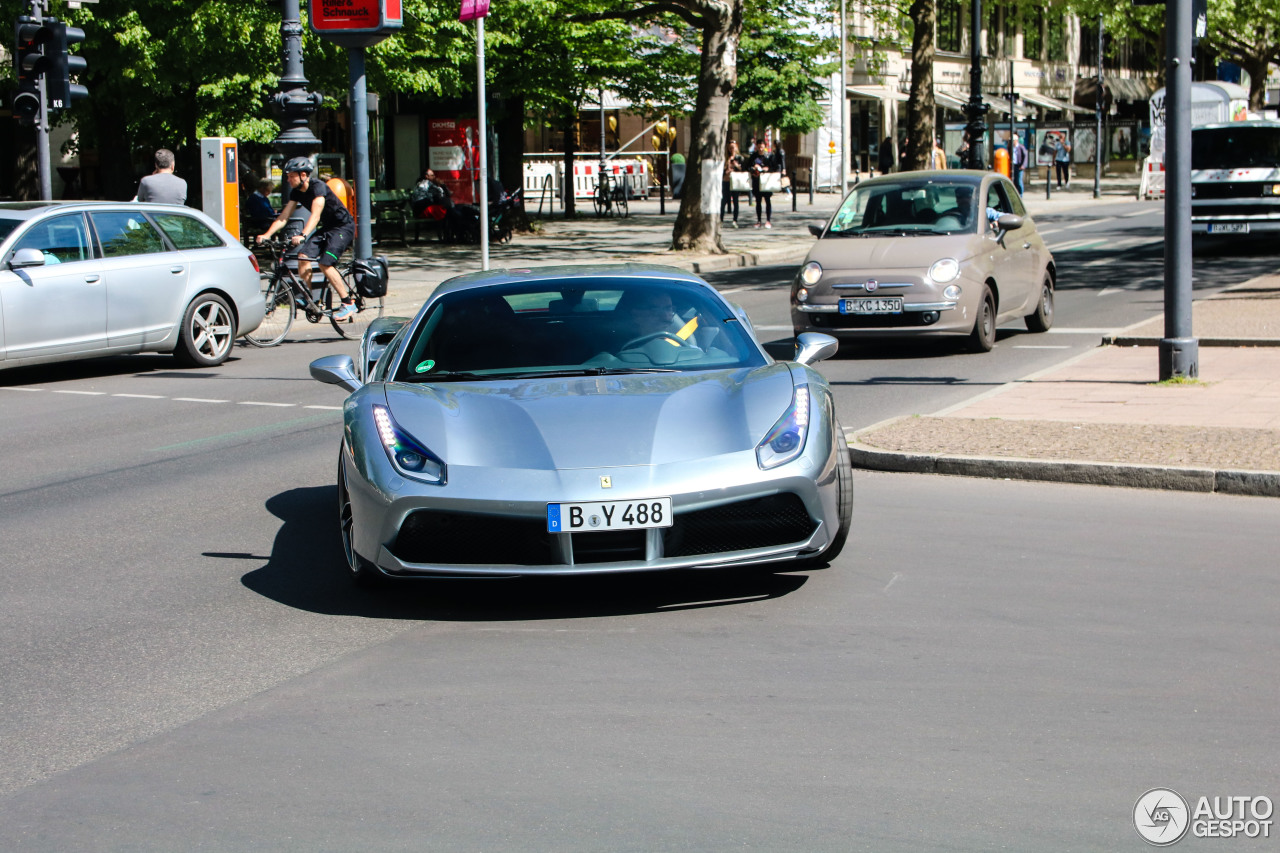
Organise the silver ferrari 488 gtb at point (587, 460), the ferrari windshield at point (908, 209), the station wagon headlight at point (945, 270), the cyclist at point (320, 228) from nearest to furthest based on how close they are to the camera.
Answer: the silver ferrari 488 gtb at point (587, 460) < the station wagon headlight at point (945, 270) < the ferrari windshield at point (908, 209) < the cyclist at point (320, 228)

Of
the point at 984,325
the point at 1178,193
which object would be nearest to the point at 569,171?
the point at 984,325

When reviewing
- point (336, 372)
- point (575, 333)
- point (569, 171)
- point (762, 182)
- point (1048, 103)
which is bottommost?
point (336, 372)

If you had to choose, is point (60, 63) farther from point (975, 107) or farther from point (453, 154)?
point (975, 107)

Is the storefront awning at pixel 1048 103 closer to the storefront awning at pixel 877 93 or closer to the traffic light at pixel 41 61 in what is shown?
the storefront awning at pixel 877 93

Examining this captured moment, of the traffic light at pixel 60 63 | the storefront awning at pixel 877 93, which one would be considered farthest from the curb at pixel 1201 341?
the storefront awning at pixel 877 93

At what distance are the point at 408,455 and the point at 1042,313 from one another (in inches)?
449

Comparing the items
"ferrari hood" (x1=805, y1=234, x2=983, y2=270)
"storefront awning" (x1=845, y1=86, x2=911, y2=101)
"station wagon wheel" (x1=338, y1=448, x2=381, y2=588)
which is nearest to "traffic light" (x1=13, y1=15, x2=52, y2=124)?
"ferrari hood" (x1=805, y1=234, x2=983, y2=270)

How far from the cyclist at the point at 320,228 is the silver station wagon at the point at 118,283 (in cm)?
184

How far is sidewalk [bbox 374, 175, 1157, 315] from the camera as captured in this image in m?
25.0

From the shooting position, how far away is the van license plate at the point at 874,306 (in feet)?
45.6

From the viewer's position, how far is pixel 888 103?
64375 mm

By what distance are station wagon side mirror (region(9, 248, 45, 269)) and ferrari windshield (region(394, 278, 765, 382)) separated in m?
7.27

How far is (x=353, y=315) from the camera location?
1858 cm

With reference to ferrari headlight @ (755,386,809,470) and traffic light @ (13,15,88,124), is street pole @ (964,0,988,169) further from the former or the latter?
ferrari headlight @ (755,386,809,470)
